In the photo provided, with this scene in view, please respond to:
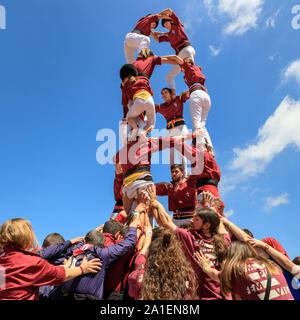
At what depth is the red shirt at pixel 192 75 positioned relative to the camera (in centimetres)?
702

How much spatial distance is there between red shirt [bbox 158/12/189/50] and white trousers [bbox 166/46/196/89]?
20.7 inches

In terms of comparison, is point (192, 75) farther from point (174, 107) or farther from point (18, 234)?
point (18, 234)

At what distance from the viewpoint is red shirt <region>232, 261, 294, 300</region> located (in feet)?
6.24

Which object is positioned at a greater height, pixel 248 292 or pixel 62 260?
pixel 62 260

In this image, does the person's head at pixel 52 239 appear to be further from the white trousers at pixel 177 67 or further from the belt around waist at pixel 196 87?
the white trousers at pixel 177 67

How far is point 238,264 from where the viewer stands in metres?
2.05

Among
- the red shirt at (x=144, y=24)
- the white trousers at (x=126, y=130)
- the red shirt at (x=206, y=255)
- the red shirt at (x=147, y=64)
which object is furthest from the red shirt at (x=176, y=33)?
the red shirt at (x=206, y=255)

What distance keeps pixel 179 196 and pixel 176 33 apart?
578cm

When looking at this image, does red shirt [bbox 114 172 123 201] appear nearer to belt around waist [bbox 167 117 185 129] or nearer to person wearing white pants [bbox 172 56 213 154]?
person wearing white pants [bbox 172 56 213 154]

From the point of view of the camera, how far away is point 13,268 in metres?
1.99
